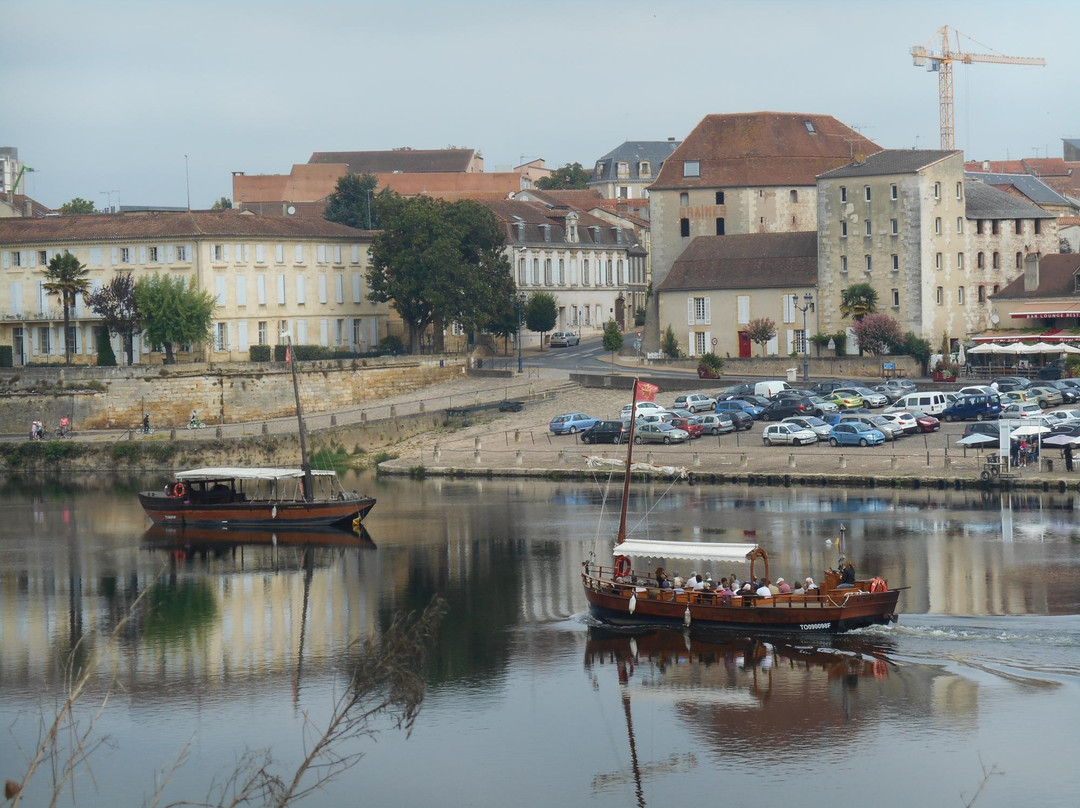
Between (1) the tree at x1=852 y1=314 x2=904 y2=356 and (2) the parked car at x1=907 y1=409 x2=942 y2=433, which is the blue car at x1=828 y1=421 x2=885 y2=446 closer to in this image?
(2) the parked car at x1=907 y1=409 x2=942 y2=433

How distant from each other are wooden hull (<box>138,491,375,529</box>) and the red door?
133 ft

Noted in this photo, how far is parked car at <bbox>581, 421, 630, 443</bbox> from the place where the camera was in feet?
260

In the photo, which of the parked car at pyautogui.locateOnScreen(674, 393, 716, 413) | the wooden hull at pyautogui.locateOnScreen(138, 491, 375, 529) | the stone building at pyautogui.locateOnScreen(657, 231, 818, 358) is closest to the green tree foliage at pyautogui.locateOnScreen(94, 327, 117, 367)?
the wooden hull at pyautogui.locateOnScreen(138, 491, 375, 529)

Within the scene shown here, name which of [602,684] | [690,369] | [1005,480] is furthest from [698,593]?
[690,369]

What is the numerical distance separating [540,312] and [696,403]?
30.0 metres

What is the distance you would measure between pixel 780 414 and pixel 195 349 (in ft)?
122

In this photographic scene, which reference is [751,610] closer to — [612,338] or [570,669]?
[570,669]

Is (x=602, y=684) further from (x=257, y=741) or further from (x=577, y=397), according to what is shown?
(x=577, y=397)

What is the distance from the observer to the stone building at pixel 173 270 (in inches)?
3866

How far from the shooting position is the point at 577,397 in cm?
8931

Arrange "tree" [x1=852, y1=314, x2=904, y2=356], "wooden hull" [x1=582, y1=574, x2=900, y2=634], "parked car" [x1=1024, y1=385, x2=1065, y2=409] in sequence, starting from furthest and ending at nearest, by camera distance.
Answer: "tree" [x1=852, y1=314, x2=904, y2=356] → "parked car" [x1=1024, y1=385, x2=1065, y2=409] → "wooden hull" [x1=582, y1=574, x2=900, y2=634]

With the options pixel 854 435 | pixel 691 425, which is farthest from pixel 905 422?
pixel 691 425

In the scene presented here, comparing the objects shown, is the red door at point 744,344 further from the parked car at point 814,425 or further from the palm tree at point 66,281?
the palm tree at point 66,281

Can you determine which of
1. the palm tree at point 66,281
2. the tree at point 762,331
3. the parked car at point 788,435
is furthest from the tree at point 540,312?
the parked car at point 788,435
